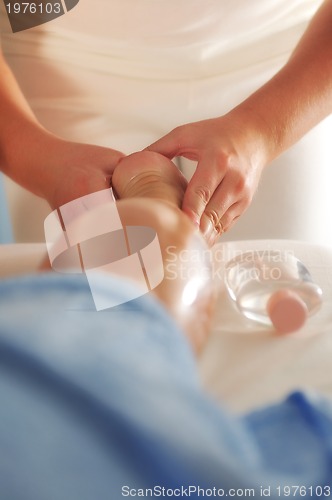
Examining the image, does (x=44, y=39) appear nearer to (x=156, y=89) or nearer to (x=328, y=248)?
(x=156, y=89)

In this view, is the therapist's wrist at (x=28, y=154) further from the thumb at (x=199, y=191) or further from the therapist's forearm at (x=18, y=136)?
→ the thumb at (x=199, y=191)

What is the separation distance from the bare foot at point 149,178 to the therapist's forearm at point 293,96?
9 centimetres

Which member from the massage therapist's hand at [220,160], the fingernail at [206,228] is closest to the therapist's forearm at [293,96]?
the massage therapist's hand at [220,160]

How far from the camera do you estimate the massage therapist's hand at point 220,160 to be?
1.17 ft

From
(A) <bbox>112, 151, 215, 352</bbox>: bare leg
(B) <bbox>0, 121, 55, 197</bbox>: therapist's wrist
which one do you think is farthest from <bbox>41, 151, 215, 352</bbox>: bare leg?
(B) <bbox>0, 121, 55, 197</bbox>: therapist's wrist

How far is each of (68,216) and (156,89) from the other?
0.15 m

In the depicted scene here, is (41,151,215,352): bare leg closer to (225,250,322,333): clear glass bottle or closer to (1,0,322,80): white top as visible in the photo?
(225,250,322,333): clear glass bottle

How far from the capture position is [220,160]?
0.39 metres

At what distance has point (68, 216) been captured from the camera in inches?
14.2

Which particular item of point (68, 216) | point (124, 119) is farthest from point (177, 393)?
point (124, 119)

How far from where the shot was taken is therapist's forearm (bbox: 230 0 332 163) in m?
0.44

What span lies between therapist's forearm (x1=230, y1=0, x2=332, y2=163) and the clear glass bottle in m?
0.13

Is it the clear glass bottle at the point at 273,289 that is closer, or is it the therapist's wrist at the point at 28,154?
the clear glass bottle at the point at 273,289

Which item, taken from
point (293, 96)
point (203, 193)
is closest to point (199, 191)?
point (203, 193)
